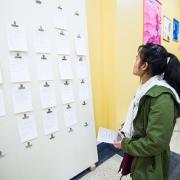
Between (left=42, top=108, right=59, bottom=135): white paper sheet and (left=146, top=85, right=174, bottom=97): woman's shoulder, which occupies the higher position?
(left=146, top=85, right=174, bottom=97): woman's shoulder

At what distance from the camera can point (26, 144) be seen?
126 centimetres

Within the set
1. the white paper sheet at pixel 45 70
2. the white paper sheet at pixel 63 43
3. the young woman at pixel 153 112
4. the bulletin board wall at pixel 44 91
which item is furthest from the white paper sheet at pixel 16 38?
the young woman at pixel 153 112

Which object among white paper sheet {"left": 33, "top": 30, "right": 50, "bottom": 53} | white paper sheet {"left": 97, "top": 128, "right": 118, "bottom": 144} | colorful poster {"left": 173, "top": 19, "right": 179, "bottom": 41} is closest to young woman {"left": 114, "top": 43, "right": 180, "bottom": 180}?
white paper sheet {"left": 97, "top": 128, "right": 118, "bottom": 144}

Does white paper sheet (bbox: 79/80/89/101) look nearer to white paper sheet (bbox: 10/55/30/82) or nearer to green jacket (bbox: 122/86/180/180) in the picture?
white paper sheet (bbox: 10/55/30/82)

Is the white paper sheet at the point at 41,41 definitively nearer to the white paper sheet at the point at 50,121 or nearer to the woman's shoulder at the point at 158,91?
the white paper sheet at the point at 50,121

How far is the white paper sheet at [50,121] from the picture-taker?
1.35 m

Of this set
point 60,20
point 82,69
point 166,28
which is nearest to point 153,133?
point 82,69

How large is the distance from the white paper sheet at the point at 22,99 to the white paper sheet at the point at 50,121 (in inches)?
5.9

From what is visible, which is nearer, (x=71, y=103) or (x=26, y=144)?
(x=26, y=144)

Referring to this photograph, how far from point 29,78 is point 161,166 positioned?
986 millimetres

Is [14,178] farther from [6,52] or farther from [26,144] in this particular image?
[6,52]

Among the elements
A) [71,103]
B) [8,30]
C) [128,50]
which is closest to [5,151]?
[71,103]

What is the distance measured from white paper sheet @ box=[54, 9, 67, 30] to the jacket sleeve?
0.91m

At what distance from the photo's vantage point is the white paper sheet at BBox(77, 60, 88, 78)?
1.57 m
